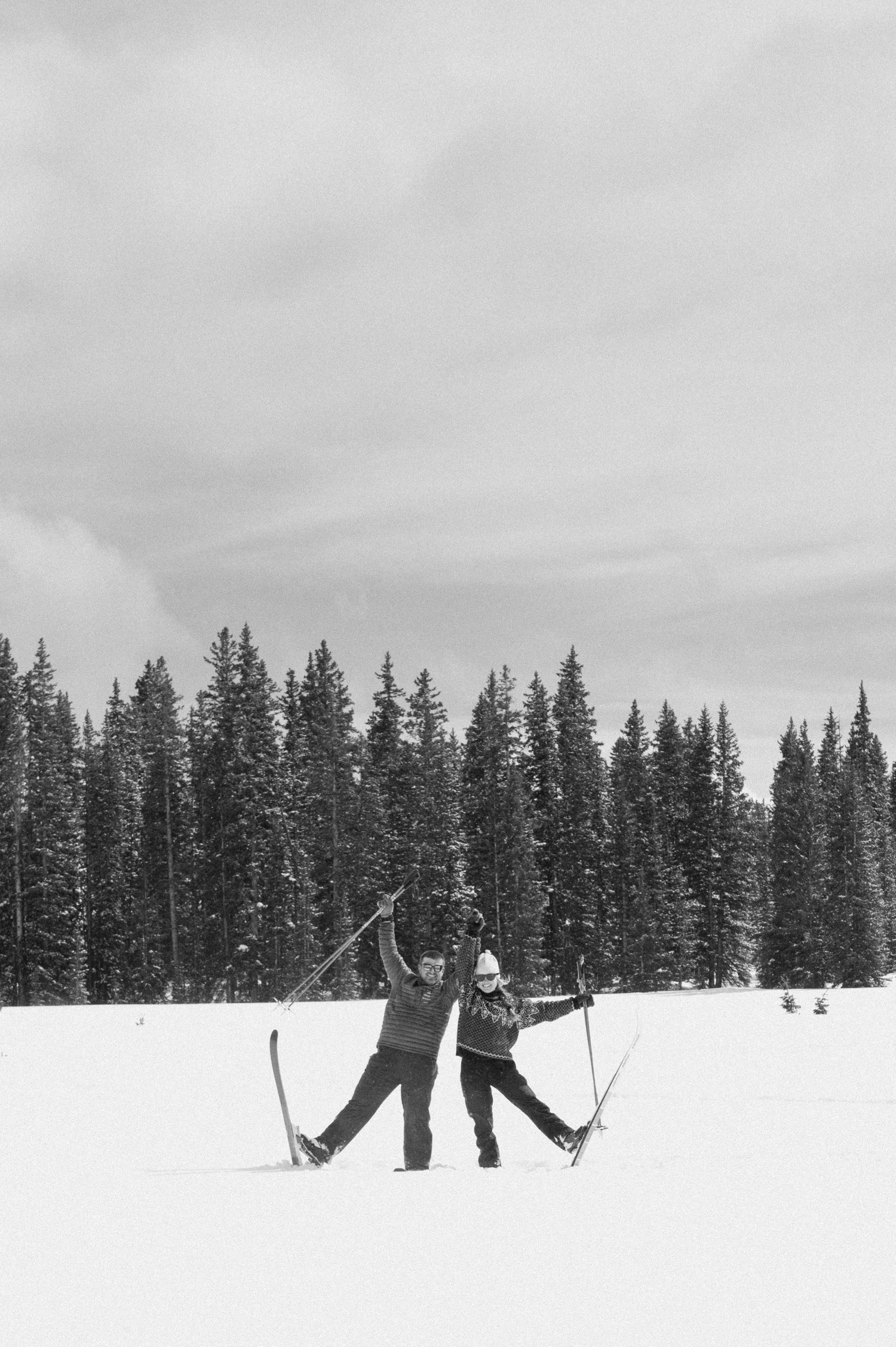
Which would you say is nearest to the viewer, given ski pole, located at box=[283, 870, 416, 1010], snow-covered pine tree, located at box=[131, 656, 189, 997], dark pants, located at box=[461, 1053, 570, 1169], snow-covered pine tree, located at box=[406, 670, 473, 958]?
dark pants, located at box=[461, 1053, 570, 1169]

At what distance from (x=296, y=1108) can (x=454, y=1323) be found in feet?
42.0

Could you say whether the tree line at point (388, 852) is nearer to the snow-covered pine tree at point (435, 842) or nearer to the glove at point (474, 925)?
the snow-covered pine tree at point (435, 842)

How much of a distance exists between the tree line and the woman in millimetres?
45897

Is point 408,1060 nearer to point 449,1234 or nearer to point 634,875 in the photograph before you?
point 449,1234

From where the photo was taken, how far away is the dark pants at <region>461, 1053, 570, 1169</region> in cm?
1051

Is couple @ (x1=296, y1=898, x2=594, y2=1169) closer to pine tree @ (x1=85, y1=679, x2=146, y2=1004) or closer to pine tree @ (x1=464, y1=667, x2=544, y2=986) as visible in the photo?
pine tree @ (x1=464, y1=667, x2=544, y2=986)

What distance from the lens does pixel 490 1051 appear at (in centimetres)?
1062

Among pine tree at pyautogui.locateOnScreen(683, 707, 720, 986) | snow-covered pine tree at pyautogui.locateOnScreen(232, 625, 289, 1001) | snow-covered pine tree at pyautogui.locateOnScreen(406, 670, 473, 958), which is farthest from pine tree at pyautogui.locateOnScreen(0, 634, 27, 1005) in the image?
pine tree at pyautogui.locateOnScreen(683, 707, 720, 986)

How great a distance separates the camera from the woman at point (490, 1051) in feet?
34.6

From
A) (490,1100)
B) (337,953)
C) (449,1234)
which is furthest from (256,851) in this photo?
(449,1234)

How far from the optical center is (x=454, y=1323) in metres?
5.59

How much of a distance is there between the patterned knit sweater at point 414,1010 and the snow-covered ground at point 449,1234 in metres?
1.04

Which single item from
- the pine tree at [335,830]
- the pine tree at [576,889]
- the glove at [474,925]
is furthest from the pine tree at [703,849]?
the glove at [474,925]

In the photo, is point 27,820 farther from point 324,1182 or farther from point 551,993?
point 324,1182
